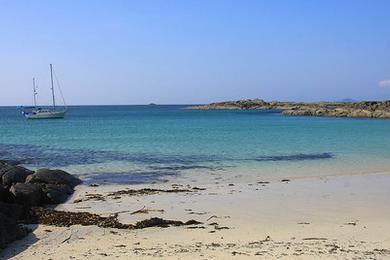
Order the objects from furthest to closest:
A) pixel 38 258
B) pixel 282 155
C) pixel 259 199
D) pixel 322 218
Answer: pixel 282 155
pixel 259 199
pixel 322 218
pixel 38 258

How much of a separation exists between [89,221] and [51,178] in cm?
577

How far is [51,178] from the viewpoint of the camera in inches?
655

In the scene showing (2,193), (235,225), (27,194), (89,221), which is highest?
(2,193)

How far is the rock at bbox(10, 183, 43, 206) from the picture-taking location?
1294 centimetres

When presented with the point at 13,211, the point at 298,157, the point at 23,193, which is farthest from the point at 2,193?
the point at 298,157

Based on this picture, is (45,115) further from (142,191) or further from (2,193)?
(2,193)

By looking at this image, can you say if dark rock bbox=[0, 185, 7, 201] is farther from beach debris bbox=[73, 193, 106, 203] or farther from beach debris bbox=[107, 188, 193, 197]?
beach debris bbox=[107, 188, 193, 197]

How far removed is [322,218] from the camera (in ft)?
39.1

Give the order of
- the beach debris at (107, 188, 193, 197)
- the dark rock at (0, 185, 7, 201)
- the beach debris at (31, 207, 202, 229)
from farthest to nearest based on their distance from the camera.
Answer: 1. the beach debris at (107, 188, 193, 197)
2. the dark rock at (0, 185, 7, 201)
3. the beach debris at (31, 207, 202, 229)

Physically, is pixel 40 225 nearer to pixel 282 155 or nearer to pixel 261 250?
pixel 261 250

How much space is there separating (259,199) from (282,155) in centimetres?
1339

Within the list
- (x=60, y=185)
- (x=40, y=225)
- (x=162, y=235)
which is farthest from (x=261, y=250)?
(x=60, y=185)

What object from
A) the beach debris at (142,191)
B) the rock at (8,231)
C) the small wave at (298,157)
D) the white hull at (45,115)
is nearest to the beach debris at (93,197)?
the beach debris at (142,191)

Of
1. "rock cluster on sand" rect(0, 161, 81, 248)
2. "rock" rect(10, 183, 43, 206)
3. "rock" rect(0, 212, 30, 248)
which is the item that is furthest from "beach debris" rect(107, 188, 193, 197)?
"rock" rect(0, 212, 30, 248)
